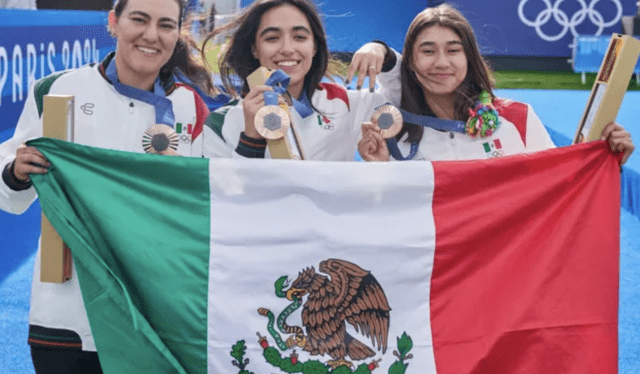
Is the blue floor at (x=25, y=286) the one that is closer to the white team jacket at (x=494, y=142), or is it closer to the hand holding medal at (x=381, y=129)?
the white team jacket at (x=494, y=142)

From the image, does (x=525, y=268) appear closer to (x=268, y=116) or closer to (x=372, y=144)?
(x=372, y=144)

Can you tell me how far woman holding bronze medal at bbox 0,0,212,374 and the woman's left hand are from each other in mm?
1371

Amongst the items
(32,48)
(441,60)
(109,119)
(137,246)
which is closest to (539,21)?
(32,48)

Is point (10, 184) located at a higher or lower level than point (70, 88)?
lower

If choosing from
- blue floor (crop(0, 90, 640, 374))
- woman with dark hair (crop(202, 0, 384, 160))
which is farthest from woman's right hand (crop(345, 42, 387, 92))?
blue floor (crop(0, 90, 640, 374))

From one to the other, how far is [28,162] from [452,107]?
1.53 meters

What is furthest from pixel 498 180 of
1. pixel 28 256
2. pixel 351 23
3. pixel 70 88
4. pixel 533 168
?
pixel 351 23

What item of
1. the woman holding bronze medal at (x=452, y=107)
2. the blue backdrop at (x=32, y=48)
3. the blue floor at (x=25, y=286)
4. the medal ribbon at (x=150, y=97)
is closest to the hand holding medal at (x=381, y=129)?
the woman holding bronze medal at (x=452, y=107)

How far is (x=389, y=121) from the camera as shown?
2.61 meters

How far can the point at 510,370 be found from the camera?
232 centimetres

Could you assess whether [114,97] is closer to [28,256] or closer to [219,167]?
[219,167]

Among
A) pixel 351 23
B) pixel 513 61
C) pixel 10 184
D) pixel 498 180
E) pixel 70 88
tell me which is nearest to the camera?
pixel 10 184

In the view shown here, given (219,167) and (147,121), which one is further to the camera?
(147,121)

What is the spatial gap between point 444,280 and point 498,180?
0.36 m
